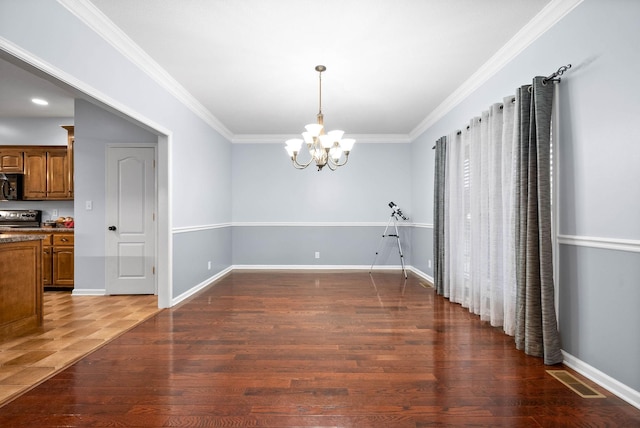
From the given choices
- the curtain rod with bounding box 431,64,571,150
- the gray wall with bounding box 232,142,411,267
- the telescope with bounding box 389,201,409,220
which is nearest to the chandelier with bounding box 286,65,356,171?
the curtain rod with bounding box 431,64,571,150

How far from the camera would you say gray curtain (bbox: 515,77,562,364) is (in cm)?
252

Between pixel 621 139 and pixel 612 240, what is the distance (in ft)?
2.09

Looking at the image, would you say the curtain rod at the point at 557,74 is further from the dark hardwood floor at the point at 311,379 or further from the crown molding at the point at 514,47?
the dark hardwood floor at the point at 311,379

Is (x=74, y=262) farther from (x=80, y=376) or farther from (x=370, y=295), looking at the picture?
(x=370, y=295)

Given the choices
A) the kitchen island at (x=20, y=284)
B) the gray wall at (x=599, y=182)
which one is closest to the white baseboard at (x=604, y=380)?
the gray wall at (x=599, y=182)

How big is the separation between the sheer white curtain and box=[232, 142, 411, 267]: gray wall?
246cm

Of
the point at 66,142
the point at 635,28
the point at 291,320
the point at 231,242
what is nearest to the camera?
the point at 635,28

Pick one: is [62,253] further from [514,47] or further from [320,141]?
[514,47]

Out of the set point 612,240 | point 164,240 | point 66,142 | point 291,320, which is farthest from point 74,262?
point 612,240

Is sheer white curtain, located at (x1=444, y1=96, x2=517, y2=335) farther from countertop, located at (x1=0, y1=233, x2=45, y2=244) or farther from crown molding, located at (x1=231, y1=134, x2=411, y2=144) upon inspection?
countertop, located at (x1=0, y1=233, x2=45, y2=244)

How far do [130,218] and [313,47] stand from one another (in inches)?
137

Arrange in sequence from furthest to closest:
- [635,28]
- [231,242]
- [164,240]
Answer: [231,242] → [164,240] → [635,28]

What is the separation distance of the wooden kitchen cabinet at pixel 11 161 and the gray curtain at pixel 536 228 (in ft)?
23.6

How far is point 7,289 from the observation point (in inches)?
119
